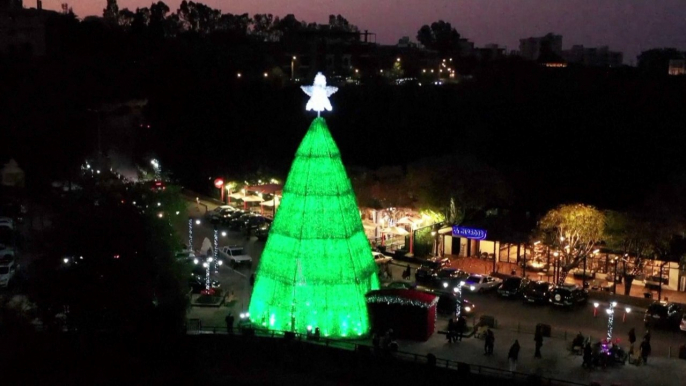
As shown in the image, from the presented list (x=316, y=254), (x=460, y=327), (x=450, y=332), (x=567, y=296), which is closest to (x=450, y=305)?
(x=460, y=327)

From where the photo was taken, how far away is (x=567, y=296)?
80.0ft

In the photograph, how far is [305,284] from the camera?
1984 centimetres

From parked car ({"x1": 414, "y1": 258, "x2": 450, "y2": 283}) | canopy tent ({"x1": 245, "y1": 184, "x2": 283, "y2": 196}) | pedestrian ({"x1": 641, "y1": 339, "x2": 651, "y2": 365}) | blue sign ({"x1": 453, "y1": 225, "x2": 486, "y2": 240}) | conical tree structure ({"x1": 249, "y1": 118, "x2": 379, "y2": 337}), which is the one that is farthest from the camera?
canopy tent ({"x1": 245, "y1": 184, "x2": 283, "y2": 196})

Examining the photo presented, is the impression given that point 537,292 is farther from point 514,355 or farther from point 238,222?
point 238,222

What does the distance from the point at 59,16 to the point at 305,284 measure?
A: 249 ft

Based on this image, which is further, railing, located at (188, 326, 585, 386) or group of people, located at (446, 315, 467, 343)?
group of people, located at (446, 315, 467, 343)

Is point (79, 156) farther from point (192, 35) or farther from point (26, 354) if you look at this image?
point (192, 35)

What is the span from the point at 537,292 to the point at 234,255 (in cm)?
1292

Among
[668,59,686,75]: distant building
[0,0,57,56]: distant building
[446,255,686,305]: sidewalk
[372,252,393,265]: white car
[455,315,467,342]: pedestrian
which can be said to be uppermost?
[0,0,57,56]: distant building

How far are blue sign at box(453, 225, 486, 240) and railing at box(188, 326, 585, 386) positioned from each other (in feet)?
36.9

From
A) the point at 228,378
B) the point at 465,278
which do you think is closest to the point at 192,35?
the point at 465,278

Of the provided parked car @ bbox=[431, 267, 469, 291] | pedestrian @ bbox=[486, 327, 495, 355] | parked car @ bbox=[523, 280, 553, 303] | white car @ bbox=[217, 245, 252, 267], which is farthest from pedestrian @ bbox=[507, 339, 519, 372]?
white car @ bbox=[217, 245, 252, 267]

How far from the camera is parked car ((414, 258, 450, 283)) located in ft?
90.6

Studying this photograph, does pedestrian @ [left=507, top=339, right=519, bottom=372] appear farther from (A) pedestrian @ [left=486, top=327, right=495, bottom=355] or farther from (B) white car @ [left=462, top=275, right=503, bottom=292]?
(B) white car @ [left=462, top=275, right=503, bottom=292]
